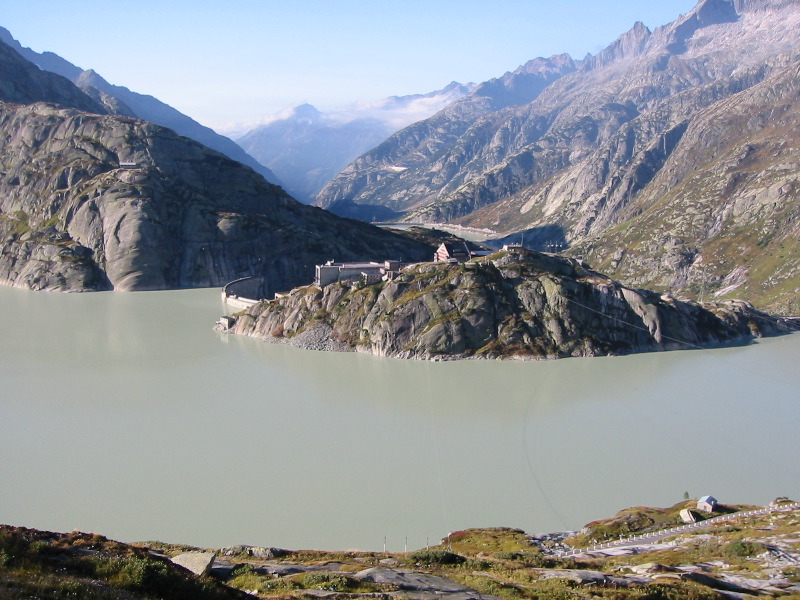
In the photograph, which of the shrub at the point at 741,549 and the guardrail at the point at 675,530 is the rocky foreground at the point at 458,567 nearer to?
the shrub at the point at 741,549

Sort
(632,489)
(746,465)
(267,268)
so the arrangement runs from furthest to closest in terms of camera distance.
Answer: (267,268)
(746,465)
(632,489)

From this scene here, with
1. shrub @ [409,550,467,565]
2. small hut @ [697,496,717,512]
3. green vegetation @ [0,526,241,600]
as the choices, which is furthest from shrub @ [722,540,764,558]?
green vegetation @ [0,526,241,600]

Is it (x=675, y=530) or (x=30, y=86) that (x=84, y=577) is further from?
(x=30, y=86)

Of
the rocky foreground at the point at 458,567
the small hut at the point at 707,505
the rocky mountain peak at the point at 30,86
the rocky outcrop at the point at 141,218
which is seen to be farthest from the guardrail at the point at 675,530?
the rocky mountain peak at the point at 30,86

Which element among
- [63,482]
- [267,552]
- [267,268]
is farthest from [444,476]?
[267,268]

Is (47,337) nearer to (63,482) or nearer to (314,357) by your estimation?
(314,357)

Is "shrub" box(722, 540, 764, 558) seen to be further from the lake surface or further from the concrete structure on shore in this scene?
the concrete structure on shore

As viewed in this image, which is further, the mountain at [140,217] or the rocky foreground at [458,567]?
the mountain at [140,217]
